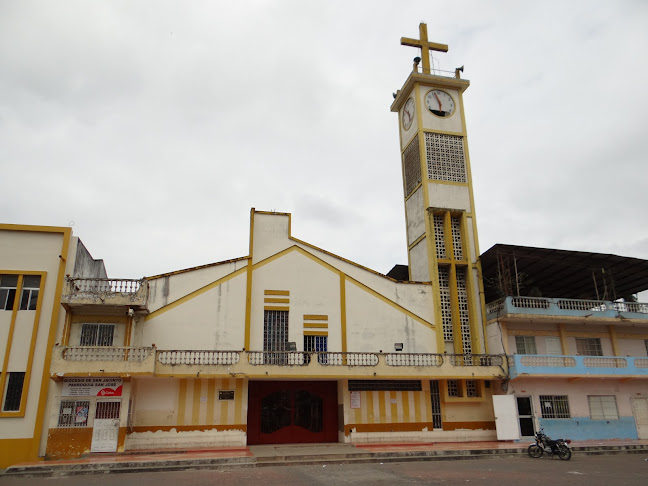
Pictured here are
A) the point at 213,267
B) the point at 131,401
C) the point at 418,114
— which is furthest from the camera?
the point at 418,114

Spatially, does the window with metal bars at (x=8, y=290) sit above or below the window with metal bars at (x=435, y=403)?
above

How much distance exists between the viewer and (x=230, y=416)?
19.2m

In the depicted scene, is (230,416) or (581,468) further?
(230,416)

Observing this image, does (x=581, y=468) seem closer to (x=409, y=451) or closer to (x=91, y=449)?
(x=409, y=451)

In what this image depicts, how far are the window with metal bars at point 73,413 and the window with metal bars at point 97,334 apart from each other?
83.6 inches

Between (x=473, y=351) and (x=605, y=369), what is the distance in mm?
5394

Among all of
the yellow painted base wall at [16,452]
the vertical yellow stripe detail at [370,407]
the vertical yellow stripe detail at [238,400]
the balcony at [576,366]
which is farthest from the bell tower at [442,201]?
the yellow painted base wall at [16,452]

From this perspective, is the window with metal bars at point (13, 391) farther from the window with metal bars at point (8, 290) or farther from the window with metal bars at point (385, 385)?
the window with metal bars at point (385, 385)

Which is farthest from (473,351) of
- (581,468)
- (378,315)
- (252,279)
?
(252,279)

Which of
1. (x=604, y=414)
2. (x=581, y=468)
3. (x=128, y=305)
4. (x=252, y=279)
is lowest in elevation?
(x=581, y=468)

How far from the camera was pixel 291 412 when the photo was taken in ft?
68.4

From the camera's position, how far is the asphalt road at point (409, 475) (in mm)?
12836

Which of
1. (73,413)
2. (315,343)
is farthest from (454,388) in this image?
(73,413)

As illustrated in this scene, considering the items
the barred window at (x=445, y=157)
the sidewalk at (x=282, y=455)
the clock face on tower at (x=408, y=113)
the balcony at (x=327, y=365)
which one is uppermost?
the clock face on tower at (x=408, y=113)
